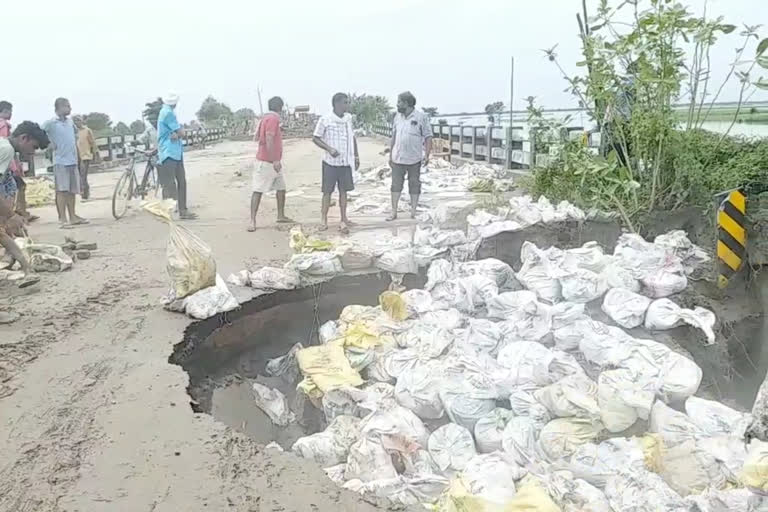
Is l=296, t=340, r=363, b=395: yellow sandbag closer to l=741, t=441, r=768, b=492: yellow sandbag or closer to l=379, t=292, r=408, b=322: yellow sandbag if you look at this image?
l=379, t=292, r=408, b=322: yellow sandbag

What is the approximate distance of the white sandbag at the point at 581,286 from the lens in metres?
4.68

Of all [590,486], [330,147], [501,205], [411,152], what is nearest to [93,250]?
[330,147]

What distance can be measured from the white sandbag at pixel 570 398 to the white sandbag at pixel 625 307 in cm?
112

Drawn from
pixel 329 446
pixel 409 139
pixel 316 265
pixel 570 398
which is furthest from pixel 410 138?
pixel 329 446

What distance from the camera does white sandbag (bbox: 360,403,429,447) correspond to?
3.10 metres

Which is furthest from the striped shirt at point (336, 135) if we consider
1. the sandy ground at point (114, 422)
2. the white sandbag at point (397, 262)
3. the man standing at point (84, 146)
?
the man standing at point (84, 146)

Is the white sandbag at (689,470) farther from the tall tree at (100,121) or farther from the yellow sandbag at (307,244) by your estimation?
the tall tree at (100,121)

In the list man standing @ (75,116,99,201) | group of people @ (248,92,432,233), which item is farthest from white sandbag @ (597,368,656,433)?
man standing @ (75,116,99,201)

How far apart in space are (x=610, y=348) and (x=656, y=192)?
2.55m

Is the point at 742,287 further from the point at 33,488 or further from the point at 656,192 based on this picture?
the point at 33,488

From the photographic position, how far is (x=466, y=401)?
134 inches

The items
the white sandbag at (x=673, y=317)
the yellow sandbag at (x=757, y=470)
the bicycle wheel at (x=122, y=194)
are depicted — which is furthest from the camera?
the bicycle wheel at (x=122, y=194)

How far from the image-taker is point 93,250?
22.8 ft

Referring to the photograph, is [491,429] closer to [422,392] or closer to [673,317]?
[422,392]
